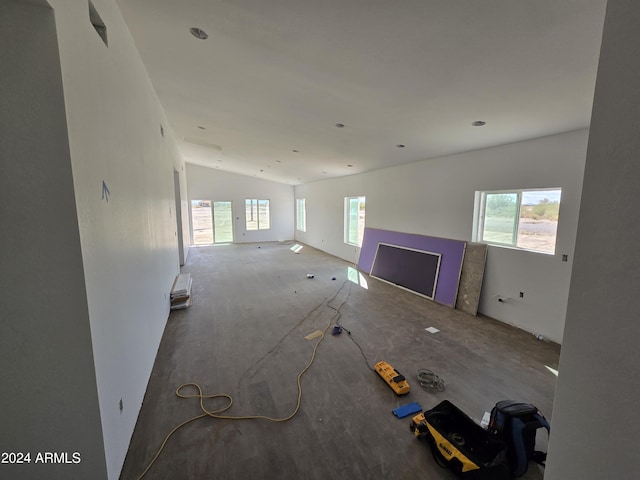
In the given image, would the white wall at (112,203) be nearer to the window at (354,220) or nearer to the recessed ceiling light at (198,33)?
the recessed ceiling light at (198,33)

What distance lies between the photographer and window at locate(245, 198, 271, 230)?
35.0 ft

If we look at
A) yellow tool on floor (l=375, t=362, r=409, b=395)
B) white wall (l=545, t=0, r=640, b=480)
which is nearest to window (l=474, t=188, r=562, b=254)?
yellow tool on floor (l=375, t=362, r=409, b=395)

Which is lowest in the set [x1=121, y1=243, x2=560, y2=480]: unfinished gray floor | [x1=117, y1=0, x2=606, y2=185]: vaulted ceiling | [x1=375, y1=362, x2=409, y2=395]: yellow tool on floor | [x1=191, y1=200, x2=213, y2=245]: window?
[x1=121, y1=243, x2=560, y2=480]: unfinished gray floor

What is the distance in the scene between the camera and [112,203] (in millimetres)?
1690

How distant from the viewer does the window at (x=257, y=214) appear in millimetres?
10672

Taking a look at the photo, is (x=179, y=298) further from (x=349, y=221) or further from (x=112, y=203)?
(x=349, y=221)

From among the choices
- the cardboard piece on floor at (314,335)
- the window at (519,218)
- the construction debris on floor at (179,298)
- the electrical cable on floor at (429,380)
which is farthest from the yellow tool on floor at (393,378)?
the construction debris on floor at (179,298)

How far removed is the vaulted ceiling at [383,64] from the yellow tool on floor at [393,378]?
8.83 ft

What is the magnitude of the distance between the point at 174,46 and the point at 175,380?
10.5ft

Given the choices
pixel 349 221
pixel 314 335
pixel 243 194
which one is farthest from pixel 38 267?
pixel 243 194

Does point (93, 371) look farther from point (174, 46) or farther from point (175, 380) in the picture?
point (174, 46)

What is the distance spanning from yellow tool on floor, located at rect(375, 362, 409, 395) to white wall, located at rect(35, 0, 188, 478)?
2.08 metres

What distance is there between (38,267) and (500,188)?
4793 millimetres

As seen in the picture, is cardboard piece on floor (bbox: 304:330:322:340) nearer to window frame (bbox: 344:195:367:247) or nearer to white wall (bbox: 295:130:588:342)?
white wall (bbox: 295:130:588:342)
